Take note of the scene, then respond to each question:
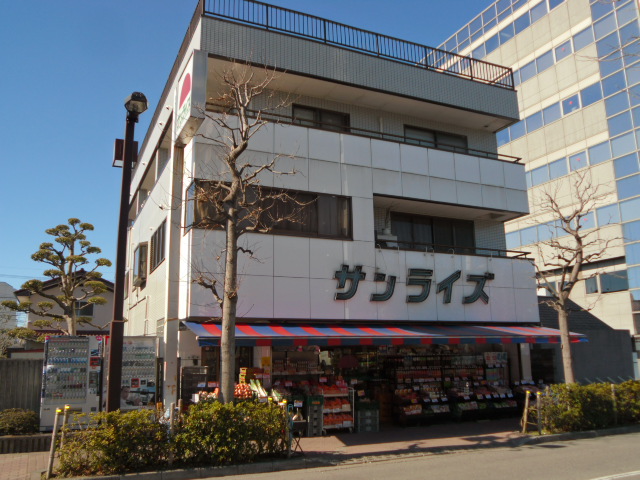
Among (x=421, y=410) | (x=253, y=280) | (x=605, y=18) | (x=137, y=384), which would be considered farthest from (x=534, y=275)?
(x=605, y=18)

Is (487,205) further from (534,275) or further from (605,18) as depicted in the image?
(605,18)

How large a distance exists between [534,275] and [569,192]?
19.9 m

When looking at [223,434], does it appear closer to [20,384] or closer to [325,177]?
[20,384]

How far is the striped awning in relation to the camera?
12750 mm

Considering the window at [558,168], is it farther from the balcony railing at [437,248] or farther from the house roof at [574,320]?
the balcony railing at [437,248]

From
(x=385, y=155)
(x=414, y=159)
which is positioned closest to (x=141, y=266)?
(x=385, y=155)

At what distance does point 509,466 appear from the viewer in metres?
10.0

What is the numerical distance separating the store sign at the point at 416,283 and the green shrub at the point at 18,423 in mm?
8382

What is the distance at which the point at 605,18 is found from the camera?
35.1 metres

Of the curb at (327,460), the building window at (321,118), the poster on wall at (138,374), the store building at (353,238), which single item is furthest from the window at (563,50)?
the poster on wall at (138,374)

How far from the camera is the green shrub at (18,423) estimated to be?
1271 centimetres

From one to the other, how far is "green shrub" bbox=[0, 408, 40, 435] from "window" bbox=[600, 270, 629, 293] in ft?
110

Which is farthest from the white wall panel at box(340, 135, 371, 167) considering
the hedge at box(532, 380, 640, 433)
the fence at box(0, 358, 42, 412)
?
the fence at box(0, 358, 42, 412)

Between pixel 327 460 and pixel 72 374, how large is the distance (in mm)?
7262
